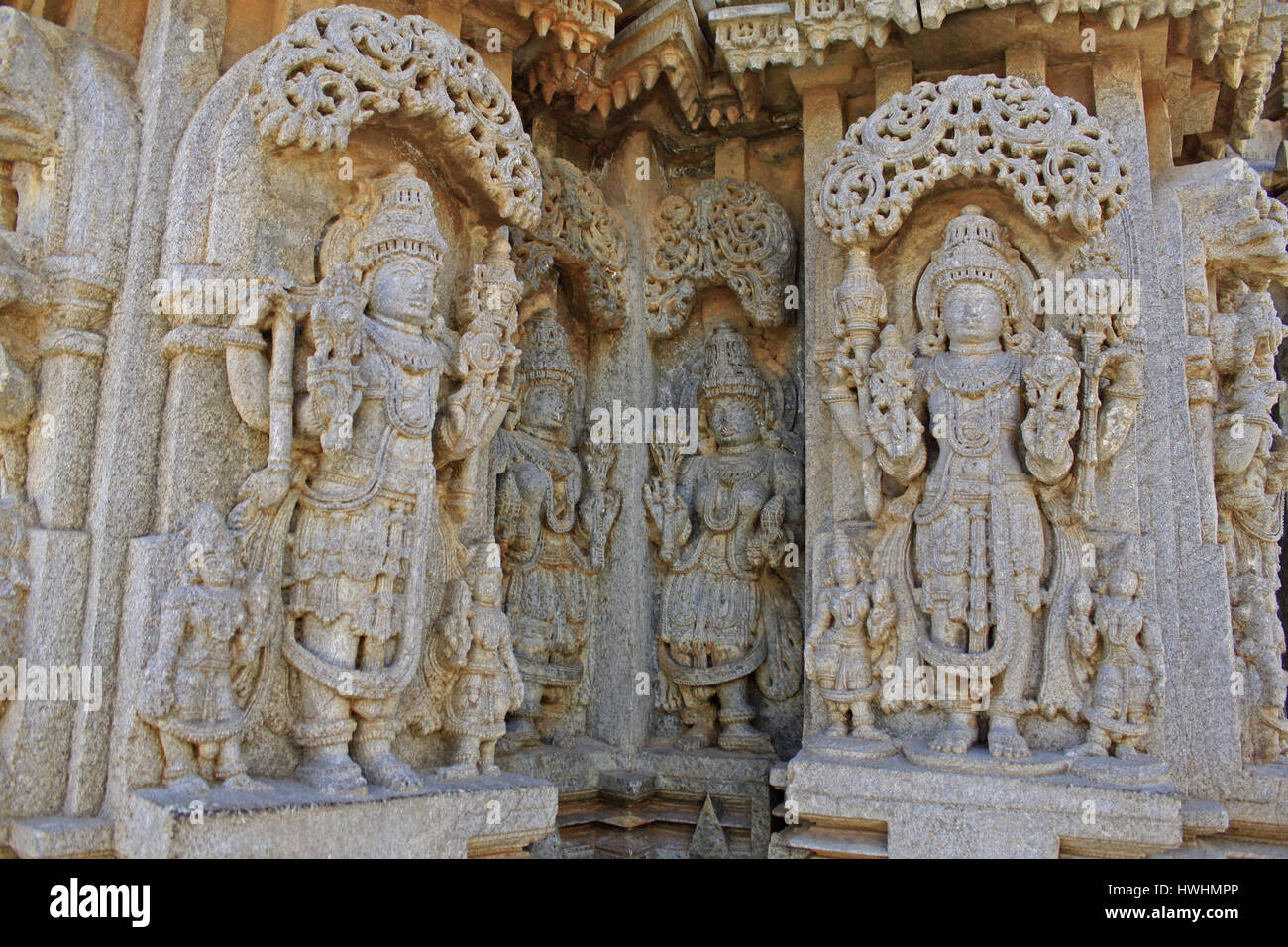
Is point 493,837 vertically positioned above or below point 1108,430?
below

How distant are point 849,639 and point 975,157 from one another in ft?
9.27

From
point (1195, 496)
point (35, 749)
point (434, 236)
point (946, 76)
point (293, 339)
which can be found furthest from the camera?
point (946, 76)

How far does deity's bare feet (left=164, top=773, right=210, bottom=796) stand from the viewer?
4.49 m

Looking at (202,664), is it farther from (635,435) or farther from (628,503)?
(635,435)

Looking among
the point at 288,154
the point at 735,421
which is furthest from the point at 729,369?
the point at 288,154

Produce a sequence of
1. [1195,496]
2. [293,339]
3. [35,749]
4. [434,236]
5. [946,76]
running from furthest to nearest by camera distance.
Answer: [946,76], [1195,496], [434,236], [293,339], [35,749]

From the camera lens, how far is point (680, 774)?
22.8ft

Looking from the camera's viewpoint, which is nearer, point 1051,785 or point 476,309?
point 1051,785

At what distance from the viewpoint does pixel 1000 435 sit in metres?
5.82

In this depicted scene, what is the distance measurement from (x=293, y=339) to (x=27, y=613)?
5.65ft

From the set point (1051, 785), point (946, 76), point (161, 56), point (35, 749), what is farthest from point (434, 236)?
point (1051, 785)

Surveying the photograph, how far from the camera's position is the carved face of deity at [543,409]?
7055mm

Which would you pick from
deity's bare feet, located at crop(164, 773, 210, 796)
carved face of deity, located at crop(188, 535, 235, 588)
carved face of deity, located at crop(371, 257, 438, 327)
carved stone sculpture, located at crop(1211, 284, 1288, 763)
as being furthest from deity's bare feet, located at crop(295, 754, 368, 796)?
carved stone sculpture, located at crop(1211, 284, 1288, 763)

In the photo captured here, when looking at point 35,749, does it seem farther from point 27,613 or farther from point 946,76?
point 946,76
